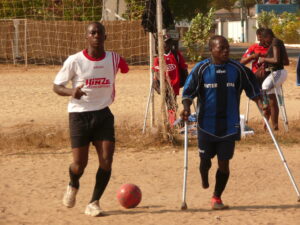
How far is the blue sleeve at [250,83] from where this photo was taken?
701 centimetres

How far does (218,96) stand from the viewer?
270 inches

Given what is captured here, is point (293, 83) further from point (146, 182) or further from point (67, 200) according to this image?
point (67, 200)

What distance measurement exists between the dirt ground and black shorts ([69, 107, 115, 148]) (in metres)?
0.74

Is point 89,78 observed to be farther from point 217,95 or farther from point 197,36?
point 197,36

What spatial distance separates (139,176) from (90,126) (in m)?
2.29

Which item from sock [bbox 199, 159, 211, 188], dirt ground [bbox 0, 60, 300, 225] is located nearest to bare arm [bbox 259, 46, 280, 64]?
dirt ground [bbox 0, 60, 300, 225]

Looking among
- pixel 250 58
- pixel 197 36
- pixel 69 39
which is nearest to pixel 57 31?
pixel 69 39

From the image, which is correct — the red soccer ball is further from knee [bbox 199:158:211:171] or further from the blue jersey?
the blue jersey

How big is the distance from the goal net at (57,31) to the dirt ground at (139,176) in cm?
1099

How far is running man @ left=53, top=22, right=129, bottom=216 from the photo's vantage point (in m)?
6.74

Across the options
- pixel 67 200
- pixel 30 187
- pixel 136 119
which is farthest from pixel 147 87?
pixel 67 200

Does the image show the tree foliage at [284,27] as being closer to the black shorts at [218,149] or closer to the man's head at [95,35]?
the black shorts at [218,149]

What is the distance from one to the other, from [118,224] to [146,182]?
6.63ft

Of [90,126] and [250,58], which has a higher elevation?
[250,58]
